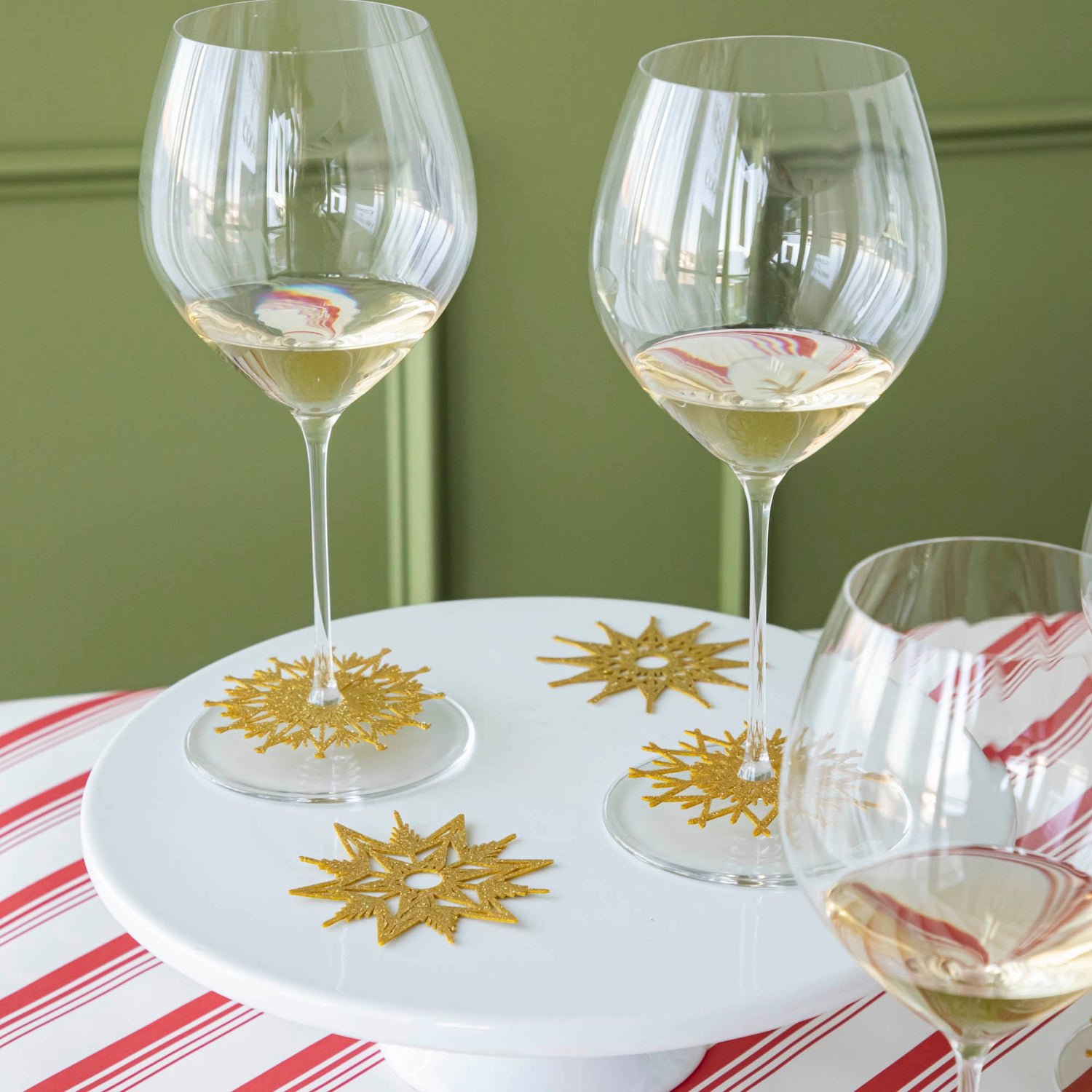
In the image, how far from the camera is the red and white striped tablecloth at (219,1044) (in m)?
0.57

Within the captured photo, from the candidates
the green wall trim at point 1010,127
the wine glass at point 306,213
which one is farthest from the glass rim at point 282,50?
the green wall trim at point 1010,127

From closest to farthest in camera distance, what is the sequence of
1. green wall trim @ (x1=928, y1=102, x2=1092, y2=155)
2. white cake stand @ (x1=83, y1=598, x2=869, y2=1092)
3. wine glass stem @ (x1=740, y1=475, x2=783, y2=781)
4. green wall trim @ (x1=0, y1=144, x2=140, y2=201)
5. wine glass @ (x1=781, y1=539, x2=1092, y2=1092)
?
wine glass @ (x1=781, y1=539, x2=1092, y2=1092), white cake stand @ (x1=83, y1=598, x2=869, y2=1092), wine glass stem @ (x1=740, y1=475, x2=783, y2=781), green wall trim @ (x1=0, y1=144, x2=140, y2=201), green wall trim @ (x1=928, y1=102, x2=1092, y2=155)

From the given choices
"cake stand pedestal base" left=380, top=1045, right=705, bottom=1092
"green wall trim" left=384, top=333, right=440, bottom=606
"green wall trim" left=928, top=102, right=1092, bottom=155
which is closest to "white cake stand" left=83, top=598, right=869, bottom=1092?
"cake stand pedestal base" left=380, top=1045, right=705, bottom=1092

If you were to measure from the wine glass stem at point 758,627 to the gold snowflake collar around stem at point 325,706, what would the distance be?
155mm

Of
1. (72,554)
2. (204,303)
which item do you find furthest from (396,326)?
(72,554)

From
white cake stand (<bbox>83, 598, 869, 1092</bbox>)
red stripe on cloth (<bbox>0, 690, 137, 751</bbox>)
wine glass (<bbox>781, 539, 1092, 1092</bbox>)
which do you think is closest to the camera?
wine glass (<bbox>781, 539, 1092, 1092</bbox>)

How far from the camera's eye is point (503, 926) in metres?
0.50

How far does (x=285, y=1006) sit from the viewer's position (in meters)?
0.46

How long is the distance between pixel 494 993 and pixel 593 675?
0.26m

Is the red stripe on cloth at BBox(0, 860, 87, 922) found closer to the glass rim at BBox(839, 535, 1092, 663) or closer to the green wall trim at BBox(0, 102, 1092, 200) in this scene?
the glass rim at BBox(839, 535, 1092, 663)

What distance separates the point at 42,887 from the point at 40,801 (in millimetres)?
85

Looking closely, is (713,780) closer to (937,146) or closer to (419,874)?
(419,874)

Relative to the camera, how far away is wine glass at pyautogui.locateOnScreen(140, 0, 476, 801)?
55 cm

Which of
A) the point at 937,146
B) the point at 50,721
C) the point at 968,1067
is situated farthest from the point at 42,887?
the point at 937,146
